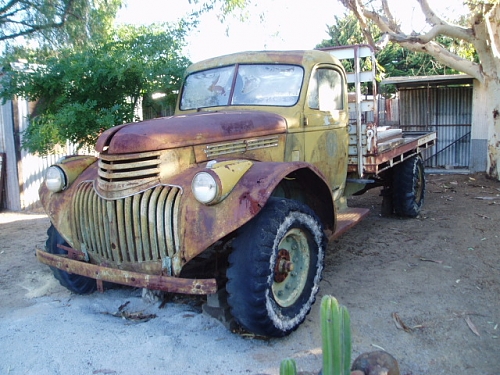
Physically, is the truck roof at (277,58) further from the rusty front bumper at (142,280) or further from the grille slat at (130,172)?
the rusty front bumper at (142,280)

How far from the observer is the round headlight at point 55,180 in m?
3.95

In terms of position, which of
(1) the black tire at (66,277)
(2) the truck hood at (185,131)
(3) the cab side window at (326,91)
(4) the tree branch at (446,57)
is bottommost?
(1) the black tire at (66,277)

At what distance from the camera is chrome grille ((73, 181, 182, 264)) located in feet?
10.7

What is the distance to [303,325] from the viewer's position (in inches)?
147

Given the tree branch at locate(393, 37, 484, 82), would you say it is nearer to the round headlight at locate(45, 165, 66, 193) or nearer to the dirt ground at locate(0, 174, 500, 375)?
the dirt ground at locate(0, 174, 500, 375)

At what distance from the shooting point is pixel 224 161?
3445mm

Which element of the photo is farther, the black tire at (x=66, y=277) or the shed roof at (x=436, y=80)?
the shed roof at (x=436, y=80)

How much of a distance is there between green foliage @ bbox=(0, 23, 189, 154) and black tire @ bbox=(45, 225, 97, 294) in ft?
7.12

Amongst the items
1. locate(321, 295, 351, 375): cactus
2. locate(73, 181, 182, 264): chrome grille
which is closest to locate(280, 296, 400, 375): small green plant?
locate(321, 295, 351, 375): cactus

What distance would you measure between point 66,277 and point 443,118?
1090cm

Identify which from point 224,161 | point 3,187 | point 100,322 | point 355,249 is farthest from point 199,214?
point 3,187

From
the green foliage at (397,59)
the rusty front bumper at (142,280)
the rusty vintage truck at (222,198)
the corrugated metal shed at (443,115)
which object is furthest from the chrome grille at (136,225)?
the green foliage at (397,59)

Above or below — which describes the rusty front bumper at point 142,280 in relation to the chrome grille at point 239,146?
below

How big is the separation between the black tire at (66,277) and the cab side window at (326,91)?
2568mm
